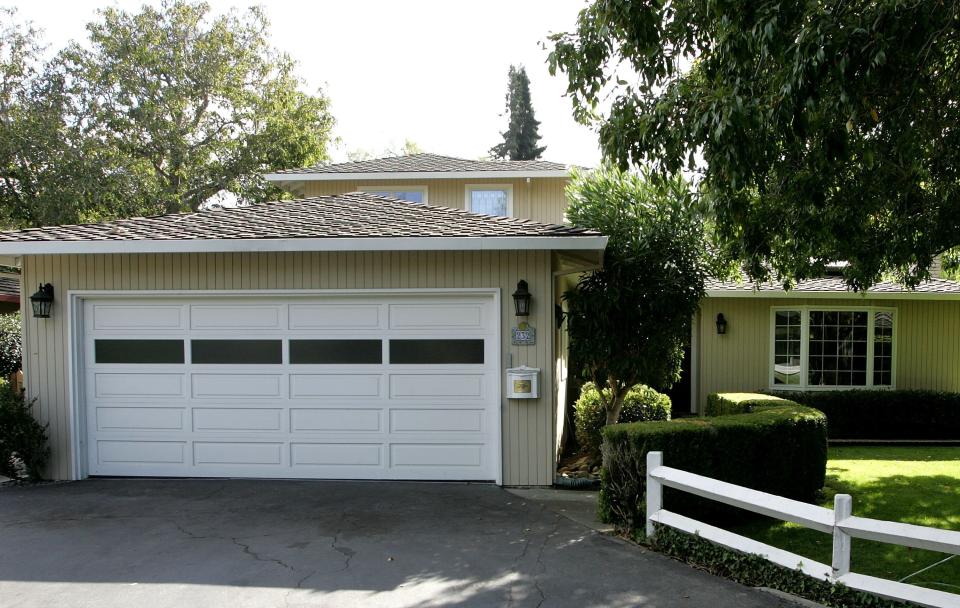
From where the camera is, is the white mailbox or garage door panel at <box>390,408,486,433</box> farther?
garage door panel at <box>390,408,486,433</box>

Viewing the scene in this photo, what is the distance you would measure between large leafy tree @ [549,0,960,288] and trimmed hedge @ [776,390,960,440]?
4861 mm

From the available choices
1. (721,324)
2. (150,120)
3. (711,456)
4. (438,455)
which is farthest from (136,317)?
(150,120)

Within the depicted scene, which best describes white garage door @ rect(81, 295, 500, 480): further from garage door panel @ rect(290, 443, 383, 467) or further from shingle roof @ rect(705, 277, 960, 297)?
shingle roof @ rect(705, 277, 960, 297)

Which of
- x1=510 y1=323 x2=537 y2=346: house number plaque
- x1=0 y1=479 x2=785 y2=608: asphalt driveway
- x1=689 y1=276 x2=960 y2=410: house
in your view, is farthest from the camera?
x1=689 y1=276 x2=960 y2=410: house

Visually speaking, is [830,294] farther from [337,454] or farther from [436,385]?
[337,454]

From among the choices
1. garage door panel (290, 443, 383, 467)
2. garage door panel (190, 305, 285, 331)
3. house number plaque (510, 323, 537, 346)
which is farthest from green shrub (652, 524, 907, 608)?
garage door panel (190, 305, 285, 331)

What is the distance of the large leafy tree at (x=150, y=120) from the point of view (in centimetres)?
2202

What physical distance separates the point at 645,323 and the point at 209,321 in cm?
598

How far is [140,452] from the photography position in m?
8.69

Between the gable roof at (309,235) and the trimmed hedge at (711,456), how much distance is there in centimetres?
230

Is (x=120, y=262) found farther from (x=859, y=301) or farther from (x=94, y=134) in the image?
(x=94, y=134)

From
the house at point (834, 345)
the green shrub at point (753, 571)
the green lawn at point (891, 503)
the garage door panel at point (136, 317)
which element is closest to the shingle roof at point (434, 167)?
the house at point (834, 345)

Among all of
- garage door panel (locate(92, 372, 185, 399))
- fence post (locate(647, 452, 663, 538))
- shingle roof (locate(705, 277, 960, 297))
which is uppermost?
shingle roof (locate(705, 277, 960, 297))

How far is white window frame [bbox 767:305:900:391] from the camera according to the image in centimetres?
1387
